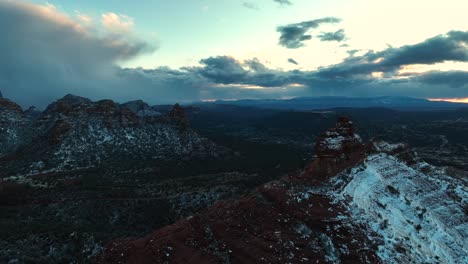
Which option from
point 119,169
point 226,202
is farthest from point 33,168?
point 226,202

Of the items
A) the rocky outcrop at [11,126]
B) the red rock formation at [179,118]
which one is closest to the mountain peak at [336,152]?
the red rock formation at [179,118]

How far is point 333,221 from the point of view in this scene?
31859mm

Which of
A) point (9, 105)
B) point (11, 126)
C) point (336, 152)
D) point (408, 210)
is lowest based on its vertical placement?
point (408, 210)

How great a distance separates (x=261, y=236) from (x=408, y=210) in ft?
62.3

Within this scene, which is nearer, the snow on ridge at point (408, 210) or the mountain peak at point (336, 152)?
the snow on ridge at point (408, 210)

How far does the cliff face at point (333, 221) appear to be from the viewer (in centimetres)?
2765

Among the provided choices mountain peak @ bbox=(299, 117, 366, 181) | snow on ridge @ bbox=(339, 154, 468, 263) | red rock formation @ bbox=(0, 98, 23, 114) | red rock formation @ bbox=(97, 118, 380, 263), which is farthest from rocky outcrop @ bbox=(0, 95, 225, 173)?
snow on ridge @ bbox=(339, 154, 468, 263)

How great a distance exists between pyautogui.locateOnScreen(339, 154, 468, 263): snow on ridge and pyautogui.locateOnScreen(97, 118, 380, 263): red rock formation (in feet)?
9.48

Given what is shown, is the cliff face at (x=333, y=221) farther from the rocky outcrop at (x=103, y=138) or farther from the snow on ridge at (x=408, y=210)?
the rocky outcrop at (x=103, y=138)

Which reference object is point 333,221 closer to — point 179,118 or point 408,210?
point 408,210

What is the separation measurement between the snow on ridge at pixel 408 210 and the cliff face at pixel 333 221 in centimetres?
11

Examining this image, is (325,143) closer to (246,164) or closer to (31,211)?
(31,211)

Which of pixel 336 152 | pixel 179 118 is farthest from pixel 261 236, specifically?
pixel 179 118

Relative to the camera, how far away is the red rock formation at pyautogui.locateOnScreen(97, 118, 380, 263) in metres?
27.0
